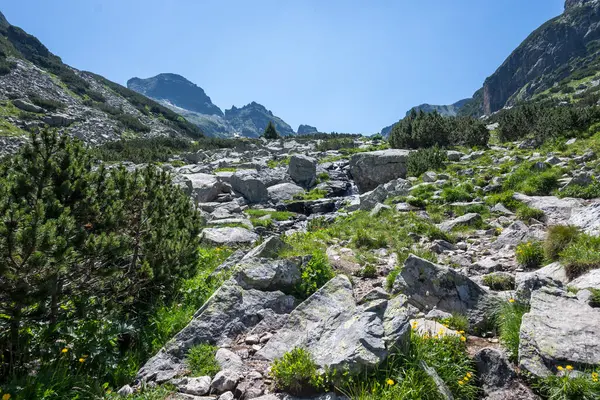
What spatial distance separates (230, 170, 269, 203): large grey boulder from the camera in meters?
25.1

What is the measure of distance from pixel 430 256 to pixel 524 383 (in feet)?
15.2

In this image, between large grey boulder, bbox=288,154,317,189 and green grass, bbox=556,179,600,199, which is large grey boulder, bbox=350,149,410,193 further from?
green grass, bbox=556,179,600,199

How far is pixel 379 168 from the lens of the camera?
84.3 ft

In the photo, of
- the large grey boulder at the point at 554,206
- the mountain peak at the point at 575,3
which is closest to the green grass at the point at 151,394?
the large grey boulder at the point at 554,206

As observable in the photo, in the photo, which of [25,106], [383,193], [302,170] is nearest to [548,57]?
[302,170]

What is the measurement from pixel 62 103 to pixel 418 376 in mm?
74248

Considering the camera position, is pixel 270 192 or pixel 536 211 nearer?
pixel 536 211

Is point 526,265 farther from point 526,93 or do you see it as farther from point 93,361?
point 526,93

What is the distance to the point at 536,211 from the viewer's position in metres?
10.6

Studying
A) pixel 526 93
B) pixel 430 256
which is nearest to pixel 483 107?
pixel 526 93

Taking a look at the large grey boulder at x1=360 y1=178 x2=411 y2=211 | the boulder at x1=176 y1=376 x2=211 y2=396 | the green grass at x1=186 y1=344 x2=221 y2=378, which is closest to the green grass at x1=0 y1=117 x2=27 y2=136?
the large grey boulder at x1=360 y1=178 x2=411 y2=211

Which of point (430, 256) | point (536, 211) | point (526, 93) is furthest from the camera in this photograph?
point (526, 93)

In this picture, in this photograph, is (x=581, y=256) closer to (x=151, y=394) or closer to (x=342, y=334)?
(x=342, y=334)

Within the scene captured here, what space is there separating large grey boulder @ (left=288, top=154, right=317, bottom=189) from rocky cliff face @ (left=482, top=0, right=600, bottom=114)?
121 metres
